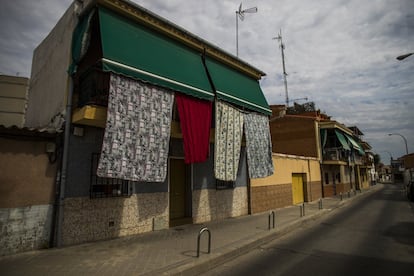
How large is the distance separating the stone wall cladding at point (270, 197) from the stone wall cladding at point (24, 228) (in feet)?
31.2

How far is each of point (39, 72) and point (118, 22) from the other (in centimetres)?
462

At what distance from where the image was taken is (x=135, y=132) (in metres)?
6.94

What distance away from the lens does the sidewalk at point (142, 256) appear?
198 inches

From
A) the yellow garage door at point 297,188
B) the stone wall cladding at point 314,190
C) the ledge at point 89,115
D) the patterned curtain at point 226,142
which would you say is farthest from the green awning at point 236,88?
the stone wall cladding at point 314,190

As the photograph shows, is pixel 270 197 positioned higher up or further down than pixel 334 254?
higher up

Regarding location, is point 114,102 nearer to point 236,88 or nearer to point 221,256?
point 221,256

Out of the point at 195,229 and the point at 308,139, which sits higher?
the point at 308,139

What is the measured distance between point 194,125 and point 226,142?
1579 mm

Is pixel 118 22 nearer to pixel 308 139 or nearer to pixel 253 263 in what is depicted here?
pixel 253 263

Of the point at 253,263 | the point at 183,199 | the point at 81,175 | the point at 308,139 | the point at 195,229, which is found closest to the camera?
the point at 253,263

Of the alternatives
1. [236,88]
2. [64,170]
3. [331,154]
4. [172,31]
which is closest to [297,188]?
[331,154]

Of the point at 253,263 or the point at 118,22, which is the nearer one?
the point at 253,263

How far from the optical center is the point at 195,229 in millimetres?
9266

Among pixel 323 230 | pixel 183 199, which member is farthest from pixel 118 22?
pixel 323 230
